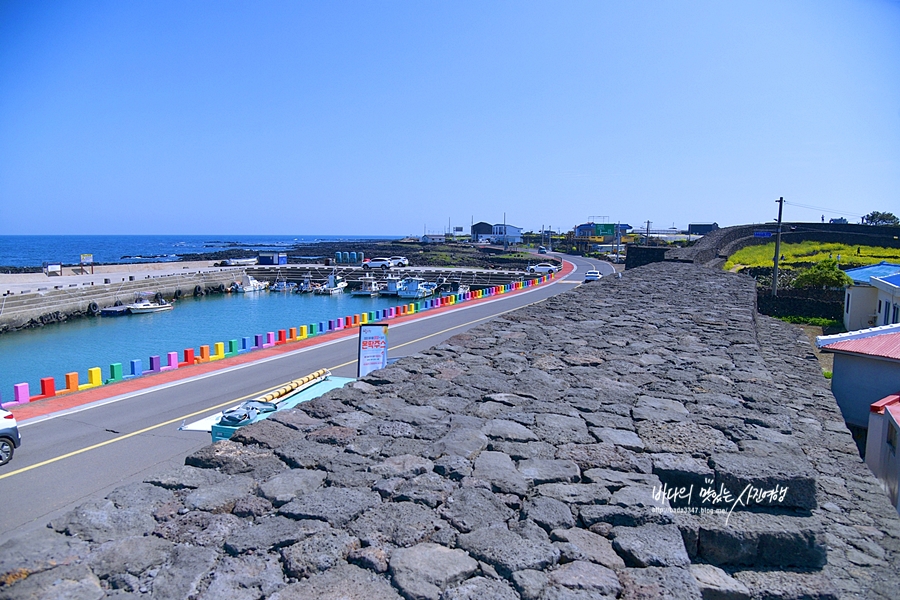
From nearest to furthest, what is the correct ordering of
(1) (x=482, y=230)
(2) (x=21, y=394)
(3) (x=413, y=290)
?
(2) (x=21, y=394), (3) (x=413, y=290), (1) (x=482, y=230)

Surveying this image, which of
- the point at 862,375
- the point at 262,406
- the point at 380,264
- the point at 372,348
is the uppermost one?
the point at 862,375

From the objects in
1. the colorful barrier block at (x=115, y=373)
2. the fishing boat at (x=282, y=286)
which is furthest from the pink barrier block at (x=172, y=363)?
the fishing boat at (x=282, y=286)

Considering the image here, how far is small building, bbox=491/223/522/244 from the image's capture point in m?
127

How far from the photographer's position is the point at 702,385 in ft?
16.1

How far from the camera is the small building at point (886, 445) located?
8.75 metres

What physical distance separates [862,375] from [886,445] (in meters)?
3.58

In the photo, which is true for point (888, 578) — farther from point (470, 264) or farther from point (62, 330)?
point (470, 264)

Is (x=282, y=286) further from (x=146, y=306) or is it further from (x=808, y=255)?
(x=808, y=255)

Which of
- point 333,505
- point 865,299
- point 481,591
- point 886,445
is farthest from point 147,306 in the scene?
point 481,591

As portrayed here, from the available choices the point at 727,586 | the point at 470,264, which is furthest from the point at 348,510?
the point at 470,264

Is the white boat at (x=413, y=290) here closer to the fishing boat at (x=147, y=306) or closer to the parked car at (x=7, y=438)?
the fishing boat at (x=147, y=306)

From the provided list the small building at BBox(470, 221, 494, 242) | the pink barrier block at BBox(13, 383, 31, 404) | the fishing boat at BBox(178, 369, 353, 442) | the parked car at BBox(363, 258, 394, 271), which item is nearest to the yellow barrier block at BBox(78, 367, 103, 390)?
the pink barrier block at BBox(13, 383, 31, 404)

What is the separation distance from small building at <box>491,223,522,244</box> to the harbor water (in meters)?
69.9

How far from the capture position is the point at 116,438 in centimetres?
1286
